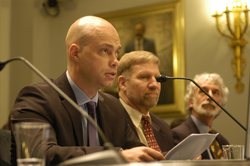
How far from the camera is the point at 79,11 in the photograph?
620 centimetres

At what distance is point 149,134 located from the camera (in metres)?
2.85

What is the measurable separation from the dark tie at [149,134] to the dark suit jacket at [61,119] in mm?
551

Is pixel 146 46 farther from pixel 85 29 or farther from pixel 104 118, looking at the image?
pixel 104 118

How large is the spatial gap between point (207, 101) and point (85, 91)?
2.06 meters

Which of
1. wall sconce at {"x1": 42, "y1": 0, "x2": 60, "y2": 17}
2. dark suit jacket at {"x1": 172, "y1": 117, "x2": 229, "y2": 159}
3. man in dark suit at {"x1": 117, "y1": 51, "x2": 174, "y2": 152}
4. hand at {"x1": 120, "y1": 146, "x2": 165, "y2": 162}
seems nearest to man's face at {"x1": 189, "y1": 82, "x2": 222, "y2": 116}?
dark suit jacket at {"x1": 172, "y1": 117, "x2": 229, "y2": 159}

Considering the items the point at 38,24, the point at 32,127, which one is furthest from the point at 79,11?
the point at 32,127

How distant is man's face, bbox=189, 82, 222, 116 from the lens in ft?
12.4

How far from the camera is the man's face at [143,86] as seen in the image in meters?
3.04

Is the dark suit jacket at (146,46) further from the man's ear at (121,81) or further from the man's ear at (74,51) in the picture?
the man's ear at (74,51)

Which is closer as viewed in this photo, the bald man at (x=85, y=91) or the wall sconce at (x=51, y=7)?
the bald man at (x=85, y=91)

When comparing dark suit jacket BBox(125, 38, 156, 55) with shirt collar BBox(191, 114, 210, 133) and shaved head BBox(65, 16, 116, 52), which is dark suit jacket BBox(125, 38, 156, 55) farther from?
shaved head BBox(65, 16, 116, 52)

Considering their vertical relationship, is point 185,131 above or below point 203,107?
below

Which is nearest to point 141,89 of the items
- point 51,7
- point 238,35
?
point 238,35

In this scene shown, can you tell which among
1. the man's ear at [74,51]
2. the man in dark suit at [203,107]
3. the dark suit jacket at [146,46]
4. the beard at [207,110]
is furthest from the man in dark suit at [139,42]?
the man's ear at [74,51]
